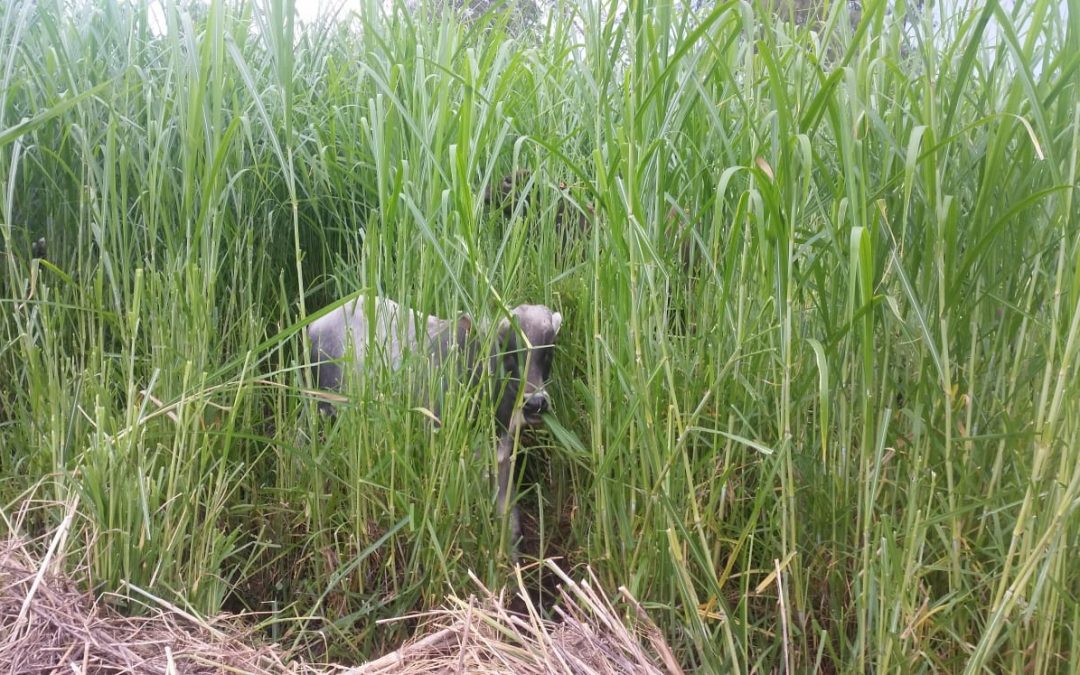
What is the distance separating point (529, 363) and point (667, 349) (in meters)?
0.26

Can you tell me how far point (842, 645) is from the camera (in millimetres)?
1110

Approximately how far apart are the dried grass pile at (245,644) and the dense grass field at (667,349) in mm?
59

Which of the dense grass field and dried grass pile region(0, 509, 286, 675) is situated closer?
the dense grass field

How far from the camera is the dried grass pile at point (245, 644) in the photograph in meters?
1.07

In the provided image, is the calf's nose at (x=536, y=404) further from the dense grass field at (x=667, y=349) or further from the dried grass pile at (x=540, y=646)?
the dried grass pile at (x=540, y=646)

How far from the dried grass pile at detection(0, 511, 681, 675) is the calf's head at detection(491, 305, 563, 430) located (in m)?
0.31

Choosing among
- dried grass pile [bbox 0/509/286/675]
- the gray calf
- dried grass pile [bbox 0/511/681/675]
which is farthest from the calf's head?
dried grass pile [bbox 0/509/286/675]

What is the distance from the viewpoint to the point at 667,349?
3.99 feet

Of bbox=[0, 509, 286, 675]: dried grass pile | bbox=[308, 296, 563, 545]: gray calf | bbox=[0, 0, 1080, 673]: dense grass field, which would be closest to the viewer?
bbox=[0, 0, 1080, 673]: dense grass field

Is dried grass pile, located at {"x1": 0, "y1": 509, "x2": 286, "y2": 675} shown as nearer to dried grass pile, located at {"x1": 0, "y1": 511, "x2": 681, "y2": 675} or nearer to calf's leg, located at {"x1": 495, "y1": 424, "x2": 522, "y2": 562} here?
dried grass pile, located at {"x1": 0, "y1": 511, "x2": 681, "y2": 675}

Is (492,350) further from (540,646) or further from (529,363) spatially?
(540,646)

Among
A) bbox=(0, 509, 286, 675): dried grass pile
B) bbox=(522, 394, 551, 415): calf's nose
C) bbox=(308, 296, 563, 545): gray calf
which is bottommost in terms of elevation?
bbox=(0, 509, 286, 675): dried grass pile

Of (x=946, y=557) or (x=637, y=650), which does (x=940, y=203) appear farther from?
(x=637, y=650)

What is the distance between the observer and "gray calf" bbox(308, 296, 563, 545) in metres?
1.30
